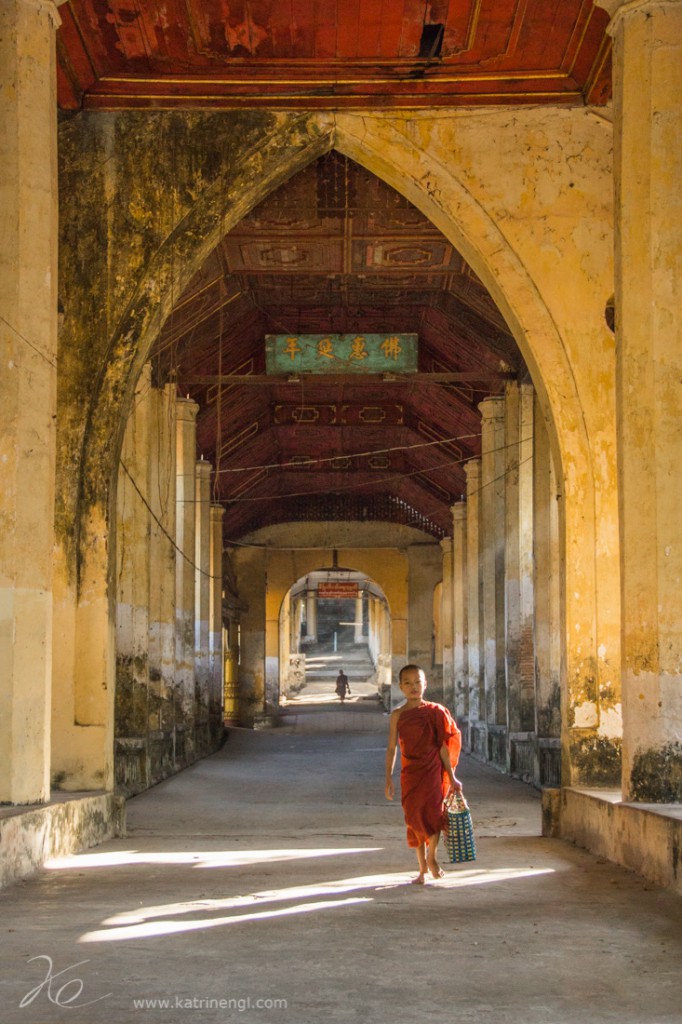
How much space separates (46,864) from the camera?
304 inches

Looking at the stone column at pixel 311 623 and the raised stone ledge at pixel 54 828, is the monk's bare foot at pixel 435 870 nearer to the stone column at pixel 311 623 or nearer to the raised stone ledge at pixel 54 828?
the raised stone ledge at pixel 54 828

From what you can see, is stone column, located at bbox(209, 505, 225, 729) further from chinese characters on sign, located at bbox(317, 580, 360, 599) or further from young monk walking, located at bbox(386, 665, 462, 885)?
young monk walking, located at bbox(386, 665, 462, 885)

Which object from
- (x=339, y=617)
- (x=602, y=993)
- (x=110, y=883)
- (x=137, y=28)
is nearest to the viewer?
(x=602, y=993)

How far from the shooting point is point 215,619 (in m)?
25.5

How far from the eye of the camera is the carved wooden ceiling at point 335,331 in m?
13.4

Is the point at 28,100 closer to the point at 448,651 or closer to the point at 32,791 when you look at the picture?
the point at 32,791

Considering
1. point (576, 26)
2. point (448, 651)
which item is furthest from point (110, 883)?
point (448, 651)

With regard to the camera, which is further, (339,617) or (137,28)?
(339,617)

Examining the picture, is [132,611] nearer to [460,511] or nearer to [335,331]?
[335,331]

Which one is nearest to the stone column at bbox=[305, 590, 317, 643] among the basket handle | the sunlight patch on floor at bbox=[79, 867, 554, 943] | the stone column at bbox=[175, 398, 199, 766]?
the stone column at bbox=[175, 398, 199, 766]

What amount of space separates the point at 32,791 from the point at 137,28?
17.1 ft

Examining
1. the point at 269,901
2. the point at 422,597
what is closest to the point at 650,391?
the point at 269,901

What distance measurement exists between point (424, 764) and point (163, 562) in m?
10.1
